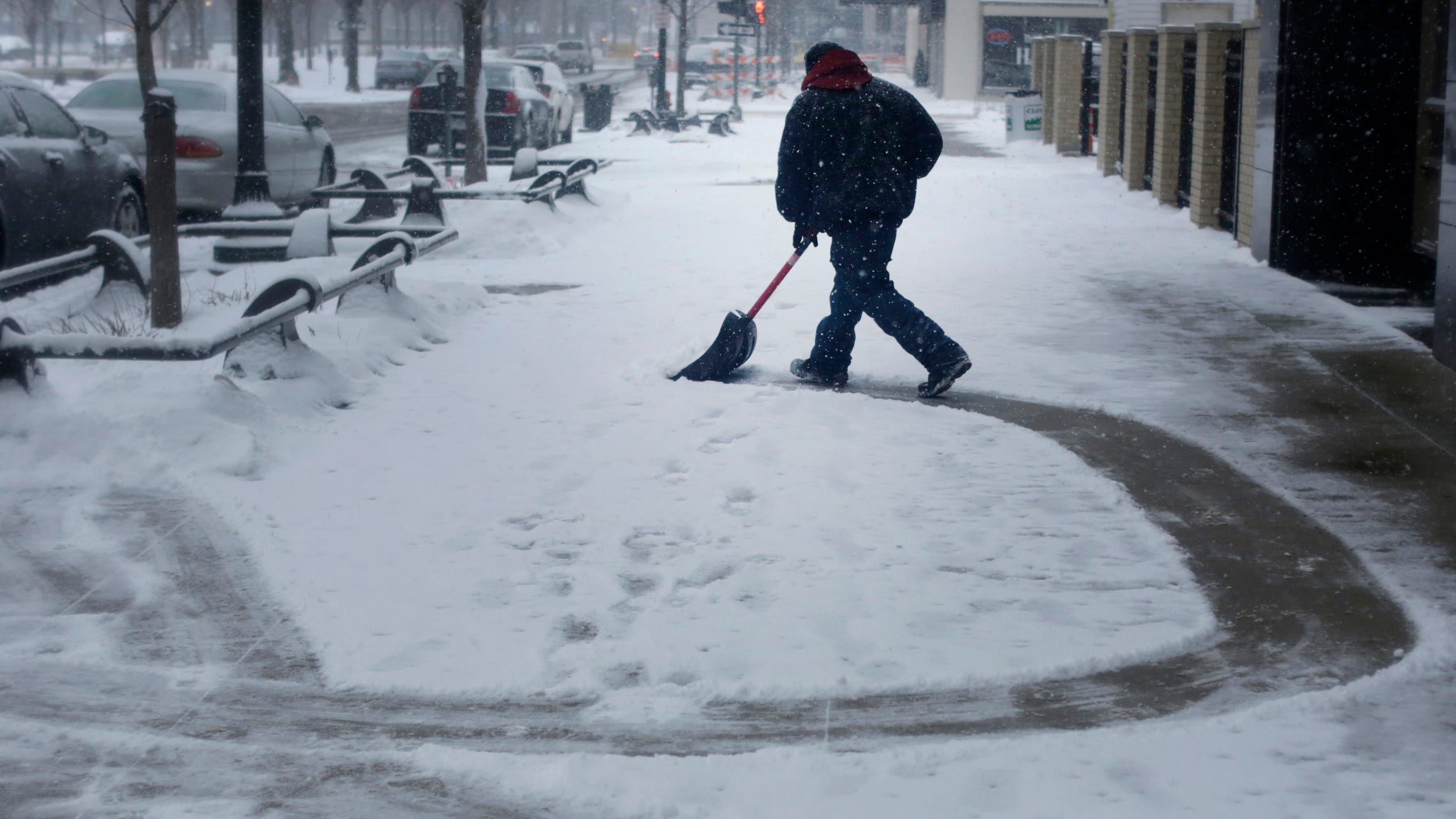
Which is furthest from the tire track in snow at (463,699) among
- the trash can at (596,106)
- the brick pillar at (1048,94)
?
the trash can at (596,106)

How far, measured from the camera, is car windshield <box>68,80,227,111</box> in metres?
14.4

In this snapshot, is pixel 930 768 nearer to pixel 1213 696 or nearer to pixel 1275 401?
pixel 1213 696

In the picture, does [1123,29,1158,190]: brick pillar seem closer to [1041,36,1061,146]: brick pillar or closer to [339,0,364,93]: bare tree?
[1041,36,1061,146]: brick pillar

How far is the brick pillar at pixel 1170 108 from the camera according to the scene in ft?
52.8

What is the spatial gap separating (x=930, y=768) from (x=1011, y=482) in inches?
97.4

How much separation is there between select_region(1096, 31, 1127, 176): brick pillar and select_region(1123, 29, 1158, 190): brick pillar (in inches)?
70.8

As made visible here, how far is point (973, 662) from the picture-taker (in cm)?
407

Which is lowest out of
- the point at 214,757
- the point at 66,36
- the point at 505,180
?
the point at 214,757

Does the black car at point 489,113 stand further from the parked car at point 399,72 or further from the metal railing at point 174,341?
the parked car at point 399,72

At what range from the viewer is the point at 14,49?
83.9 m

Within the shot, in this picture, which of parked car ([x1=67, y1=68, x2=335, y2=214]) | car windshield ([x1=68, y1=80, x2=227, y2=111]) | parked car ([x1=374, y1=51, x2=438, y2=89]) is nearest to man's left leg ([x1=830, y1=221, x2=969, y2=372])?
parked car ([x1=67, y1=68, x2=335, y2=214])

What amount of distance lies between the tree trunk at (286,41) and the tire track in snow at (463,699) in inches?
2169

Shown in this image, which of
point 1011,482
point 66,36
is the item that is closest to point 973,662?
point 1011,482

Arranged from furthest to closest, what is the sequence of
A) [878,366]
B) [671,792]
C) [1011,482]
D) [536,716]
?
[878,366]
[1011,482]
[536,716]
[671,792]
